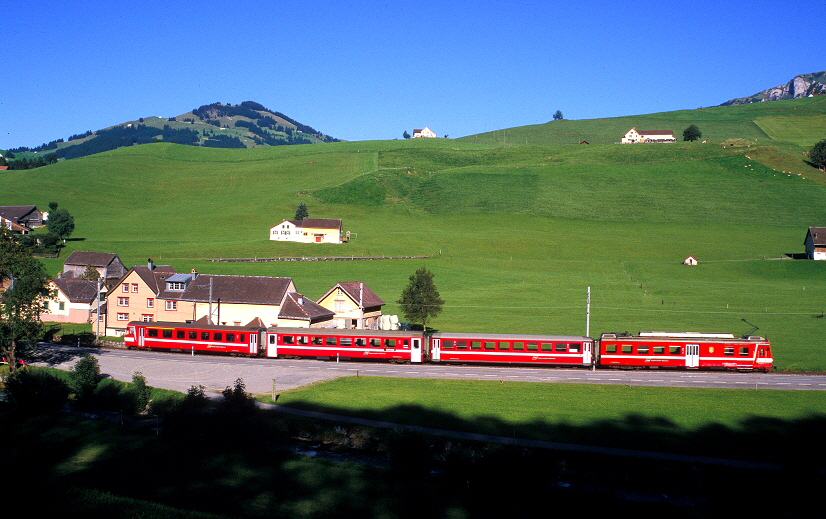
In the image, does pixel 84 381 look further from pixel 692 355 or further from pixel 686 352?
pixel 692 355

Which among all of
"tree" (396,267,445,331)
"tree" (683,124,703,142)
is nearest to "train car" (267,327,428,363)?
"tree" (396,267,445,331)

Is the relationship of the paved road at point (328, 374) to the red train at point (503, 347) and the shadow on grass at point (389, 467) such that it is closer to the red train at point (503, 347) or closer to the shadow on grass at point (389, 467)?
the red train at point (503, 347)

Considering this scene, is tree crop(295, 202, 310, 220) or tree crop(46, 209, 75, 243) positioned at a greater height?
tree crop(295, 202, 310, 220)

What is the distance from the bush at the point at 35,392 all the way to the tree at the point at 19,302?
9421mm

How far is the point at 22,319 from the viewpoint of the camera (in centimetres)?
5006

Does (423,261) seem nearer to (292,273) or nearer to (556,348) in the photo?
(292,273)

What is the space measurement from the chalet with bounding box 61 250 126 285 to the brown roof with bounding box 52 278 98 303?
23.9 feet

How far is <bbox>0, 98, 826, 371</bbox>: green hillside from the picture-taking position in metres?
72.2

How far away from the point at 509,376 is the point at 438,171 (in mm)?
116392

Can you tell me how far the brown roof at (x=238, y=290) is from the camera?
6169 cm

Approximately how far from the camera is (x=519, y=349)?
50.6 m

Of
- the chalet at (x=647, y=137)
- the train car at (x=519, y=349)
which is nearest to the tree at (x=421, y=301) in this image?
the train car at (x=519, y=349)

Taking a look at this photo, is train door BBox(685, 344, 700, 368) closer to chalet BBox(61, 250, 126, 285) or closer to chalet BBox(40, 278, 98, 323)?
chalet BBox(40, 278, 98, 323)

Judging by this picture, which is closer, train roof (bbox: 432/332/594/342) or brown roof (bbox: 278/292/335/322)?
train roof (bbox: 432/332/594/342)
